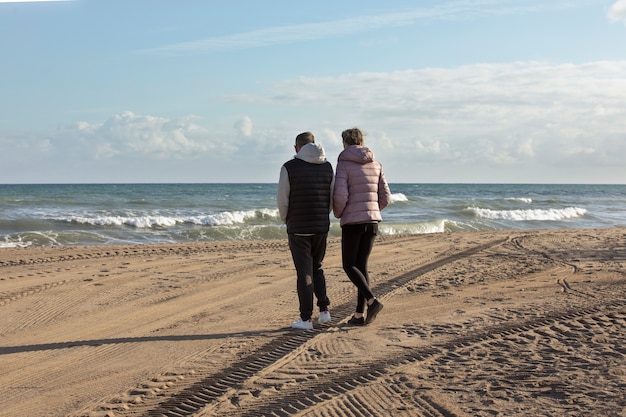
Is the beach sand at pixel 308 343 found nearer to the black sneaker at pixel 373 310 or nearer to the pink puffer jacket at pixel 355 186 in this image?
the black sneaker at pixel 373 310

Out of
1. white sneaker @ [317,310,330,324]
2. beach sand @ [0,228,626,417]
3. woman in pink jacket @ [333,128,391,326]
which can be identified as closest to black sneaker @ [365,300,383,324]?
woman in pink jacket @ [333,128,391,326]

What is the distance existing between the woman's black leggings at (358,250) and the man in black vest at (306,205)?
8.6 inches

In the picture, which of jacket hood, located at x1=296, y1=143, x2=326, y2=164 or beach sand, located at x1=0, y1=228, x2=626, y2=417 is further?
jacket hood, located at x1=296, y1=143, x2=326, y2=164

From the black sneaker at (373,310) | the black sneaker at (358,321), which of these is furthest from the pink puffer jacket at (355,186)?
the black sneaker at (358,321)

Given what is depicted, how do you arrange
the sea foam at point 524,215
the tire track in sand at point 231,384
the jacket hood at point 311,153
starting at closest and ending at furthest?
the tire track in sand at point 231,384
the jacket hood at point 311,153
the sea foam at point 524,215

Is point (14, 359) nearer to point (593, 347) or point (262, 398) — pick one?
point (262, 398)

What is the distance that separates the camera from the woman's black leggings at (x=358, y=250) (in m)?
5.86

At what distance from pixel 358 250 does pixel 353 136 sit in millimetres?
1073

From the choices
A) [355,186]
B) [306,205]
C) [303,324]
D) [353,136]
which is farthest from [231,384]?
[353,136]

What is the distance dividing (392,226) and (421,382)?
1525 centimetres

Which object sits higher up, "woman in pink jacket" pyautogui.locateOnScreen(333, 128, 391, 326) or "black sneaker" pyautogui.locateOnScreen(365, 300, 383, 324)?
"woman in pink jacket" pyautogui.locateOnScreen(333, 128, 391, 326)

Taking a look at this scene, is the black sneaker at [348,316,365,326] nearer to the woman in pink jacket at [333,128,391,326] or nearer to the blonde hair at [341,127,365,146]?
the woman in pink jacket at [333,128,391,326]

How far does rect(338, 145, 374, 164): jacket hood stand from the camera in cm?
575

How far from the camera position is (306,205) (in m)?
5.72
